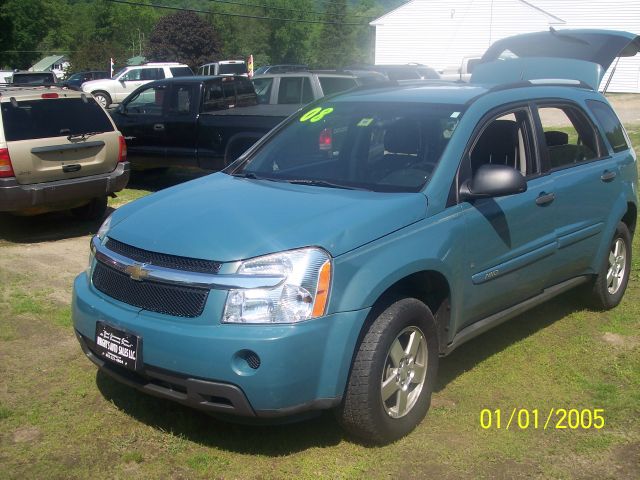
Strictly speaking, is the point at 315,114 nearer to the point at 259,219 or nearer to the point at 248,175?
the point at 248,175

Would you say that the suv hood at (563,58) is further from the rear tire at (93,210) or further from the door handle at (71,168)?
the rear tire at (93,210)

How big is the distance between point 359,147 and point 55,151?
4492mm

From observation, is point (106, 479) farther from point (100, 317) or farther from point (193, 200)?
point (193, 200)

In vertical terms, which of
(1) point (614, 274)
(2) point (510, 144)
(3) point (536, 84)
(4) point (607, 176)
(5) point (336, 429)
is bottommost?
(5) point (336, 429)

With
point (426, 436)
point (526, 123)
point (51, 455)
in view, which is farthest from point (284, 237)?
point (526, 123)

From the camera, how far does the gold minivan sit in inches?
299

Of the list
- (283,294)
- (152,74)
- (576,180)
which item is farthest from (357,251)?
(152,74)

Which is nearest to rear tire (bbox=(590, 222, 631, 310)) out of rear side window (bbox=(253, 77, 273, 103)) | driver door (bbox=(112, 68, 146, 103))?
rear side window (bbox=(253, 77, 273, 103))

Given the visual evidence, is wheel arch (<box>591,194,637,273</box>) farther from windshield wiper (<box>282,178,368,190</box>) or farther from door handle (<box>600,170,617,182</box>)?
windshield wiper (<box>282,178,368,190</box>)

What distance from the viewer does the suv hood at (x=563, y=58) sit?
23.0 feet

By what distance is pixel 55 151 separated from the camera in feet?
25.9

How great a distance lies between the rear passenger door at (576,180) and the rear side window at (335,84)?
7.54 meters

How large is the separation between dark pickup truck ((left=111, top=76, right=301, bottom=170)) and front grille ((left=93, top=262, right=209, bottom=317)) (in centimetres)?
624
